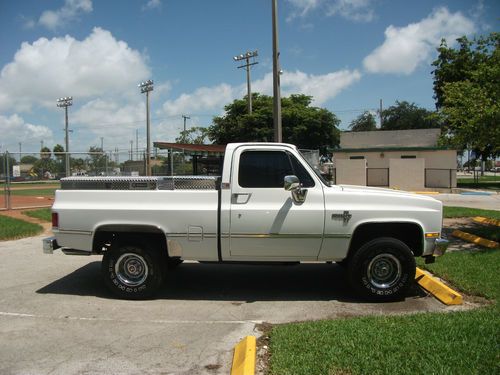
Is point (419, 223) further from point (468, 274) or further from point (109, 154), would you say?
point (109, 154)

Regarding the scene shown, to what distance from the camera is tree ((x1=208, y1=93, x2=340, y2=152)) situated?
158ft

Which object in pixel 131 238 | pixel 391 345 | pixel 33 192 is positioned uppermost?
pixel 131 238

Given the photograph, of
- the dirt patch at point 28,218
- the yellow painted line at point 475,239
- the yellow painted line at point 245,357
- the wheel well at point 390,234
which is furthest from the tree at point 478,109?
the dirt patch at point 28,218

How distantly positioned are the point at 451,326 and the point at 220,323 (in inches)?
95.6

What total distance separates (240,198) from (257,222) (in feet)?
1.23

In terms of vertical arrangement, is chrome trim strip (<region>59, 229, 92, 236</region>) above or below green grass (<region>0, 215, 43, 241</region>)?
above

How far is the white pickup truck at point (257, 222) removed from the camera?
6.09 m

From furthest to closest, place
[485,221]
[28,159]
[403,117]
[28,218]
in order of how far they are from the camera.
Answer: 1. [403,117]
2. [28,159]
3. [28,218]
4. [485,221]

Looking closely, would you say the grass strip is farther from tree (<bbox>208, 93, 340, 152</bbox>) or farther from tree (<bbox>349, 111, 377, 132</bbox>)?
tree (<bbox>349, 111, 377, 132</bbox>)

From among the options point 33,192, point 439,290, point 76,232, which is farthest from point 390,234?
point 33,192

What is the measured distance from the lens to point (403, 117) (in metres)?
76.6

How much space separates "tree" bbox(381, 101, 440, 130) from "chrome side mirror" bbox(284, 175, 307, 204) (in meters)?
71.0

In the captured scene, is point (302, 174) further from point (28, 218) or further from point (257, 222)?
point (28, 218)

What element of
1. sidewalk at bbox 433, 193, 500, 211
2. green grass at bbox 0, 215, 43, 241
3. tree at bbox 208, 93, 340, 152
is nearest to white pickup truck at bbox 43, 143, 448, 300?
green grass at bbox 0, 215, 43, 241
